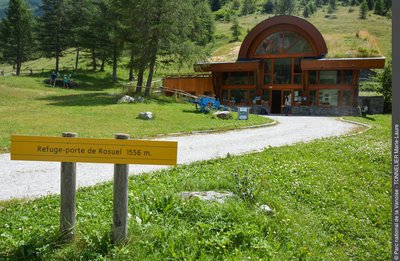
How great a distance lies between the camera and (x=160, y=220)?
5.80 m

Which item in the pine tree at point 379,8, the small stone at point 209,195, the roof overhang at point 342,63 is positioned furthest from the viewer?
the pine tree at point 379,8

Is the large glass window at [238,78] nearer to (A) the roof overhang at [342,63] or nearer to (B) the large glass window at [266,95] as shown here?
(B) the large glass window at [266,95]

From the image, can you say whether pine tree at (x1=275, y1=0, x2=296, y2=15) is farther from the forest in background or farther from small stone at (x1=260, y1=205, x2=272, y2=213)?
small stone at (x1=260, y1=205, x2=272, y2=213)

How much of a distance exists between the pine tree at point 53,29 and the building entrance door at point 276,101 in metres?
31.1

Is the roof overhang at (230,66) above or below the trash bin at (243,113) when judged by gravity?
above

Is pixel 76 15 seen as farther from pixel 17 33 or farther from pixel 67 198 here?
pixel 67 198

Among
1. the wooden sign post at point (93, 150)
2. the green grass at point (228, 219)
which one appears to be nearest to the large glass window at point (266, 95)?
the green grass at point (228, 219)

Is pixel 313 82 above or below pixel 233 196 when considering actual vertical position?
above

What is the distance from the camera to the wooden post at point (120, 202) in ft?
16.3

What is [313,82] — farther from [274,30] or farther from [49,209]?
[49,209]

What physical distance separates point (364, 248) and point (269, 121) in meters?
17.0

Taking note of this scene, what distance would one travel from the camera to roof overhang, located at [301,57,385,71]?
30.9 m

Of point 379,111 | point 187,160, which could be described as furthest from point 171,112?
point 379,111

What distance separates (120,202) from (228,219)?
186cm
